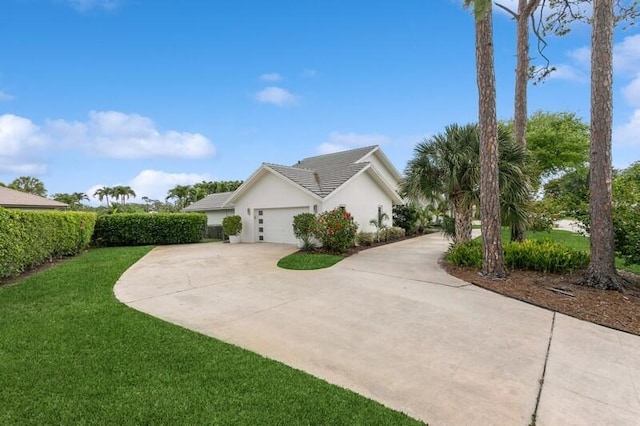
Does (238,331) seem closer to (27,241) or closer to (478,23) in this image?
(27,241)

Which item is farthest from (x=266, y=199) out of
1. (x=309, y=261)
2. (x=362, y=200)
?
(x=309, y=261)

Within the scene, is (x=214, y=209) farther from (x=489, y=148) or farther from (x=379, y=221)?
(x=489, y=148)

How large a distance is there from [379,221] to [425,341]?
1345 centimetres

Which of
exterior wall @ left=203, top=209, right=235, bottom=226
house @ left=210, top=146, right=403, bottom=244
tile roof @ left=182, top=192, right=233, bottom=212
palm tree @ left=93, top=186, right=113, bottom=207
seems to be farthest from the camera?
palm tree @ left=93, top=186, right=113, bottom=207

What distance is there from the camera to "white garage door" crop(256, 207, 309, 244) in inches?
641

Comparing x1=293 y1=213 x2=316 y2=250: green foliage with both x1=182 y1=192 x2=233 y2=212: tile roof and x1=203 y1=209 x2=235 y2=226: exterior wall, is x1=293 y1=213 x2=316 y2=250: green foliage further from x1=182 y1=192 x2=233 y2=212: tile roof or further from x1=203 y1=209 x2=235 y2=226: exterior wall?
x1=182 y1=192 x2=233 y2=212: tile roof

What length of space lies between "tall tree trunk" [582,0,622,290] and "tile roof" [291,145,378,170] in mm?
13523

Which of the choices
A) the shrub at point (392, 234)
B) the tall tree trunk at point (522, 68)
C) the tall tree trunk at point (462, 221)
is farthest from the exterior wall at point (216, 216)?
the tall tree trunk at point (522, 68)

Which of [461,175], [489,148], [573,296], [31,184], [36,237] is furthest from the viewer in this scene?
[31,184]

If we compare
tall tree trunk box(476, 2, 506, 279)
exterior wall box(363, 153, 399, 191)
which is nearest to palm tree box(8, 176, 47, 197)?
exterior wall box(363, 153, 399, 191)

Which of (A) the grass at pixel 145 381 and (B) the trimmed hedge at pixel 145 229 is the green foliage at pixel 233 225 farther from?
(A) the grass at pixel 145 381

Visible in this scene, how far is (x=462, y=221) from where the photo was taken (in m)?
11.1

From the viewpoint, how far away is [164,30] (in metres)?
12.4

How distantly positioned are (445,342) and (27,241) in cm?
1133
